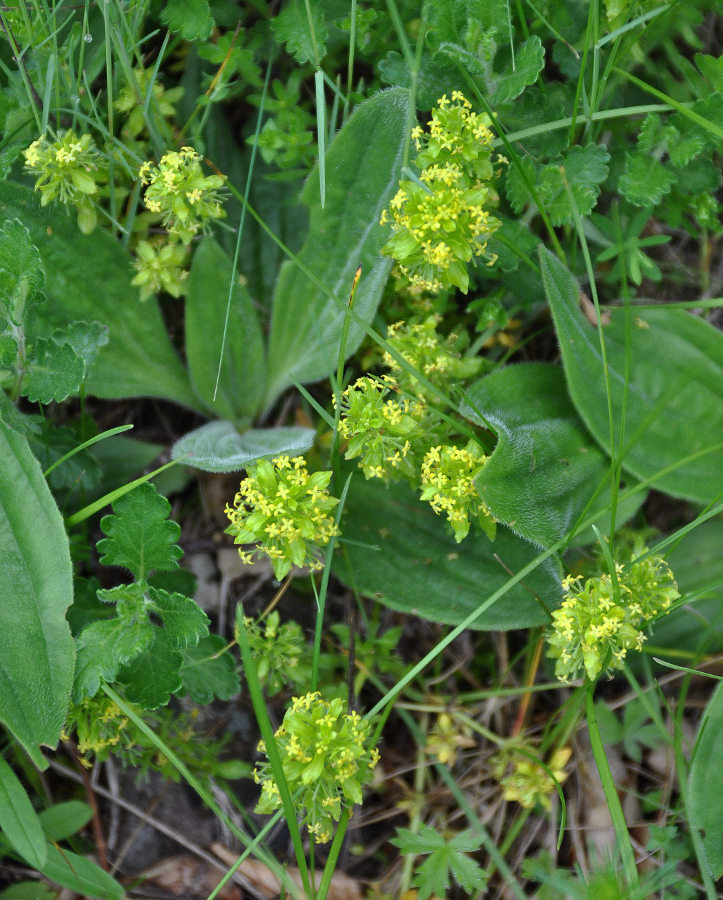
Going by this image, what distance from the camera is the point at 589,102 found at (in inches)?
86.7

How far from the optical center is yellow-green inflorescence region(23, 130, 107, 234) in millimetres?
2049

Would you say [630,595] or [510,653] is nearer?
[630,595]

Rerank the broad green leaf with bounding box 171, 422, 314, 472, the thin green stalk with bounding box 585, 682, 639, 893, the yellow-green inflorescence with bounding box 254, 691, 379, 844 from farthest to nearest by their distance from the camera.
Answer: the broad green leaf with bounding box 171, 422, 314, 472 → the thin green stalk with bounding box 585, 682, 639, 893 → the yellow-green inflorescence with bounding box 254, 691, 379, 844

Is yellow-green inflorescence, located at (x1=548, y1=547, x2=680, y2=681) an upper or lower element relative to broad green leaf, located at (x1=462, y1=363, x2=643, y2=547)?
lower

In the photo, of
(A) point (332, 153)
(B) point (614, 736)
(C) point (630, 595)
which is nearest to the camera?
(C) point (630, 595)

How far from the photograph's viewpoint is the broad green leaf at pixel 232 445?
80.4 inches

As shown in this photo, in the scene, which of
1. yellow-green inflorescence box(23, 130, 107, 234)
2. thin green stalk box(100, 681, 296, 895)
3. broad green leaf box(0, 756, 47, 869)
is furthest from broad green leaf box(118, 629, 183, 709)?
yellow-green inflorescence box(23, 130, 107, 234)

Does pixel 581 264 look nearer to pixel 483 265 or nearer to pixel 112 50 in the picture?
pixel 483 265

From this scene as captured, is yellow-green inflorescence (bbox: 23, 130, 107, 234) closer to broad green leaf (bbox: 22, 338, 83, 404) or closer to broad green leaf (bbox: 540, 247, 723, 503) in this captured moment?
broad green leaf (bbox: 22, 338, 83, 404)

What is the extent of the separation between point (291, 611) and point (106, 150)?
150cm

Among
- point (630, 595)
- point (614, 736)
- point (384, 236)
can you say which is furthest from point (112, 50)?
point (614, 736)

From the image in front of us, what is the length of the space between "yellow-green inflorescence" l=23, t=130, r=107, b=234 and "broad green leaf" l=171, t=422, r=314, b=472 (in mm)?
710

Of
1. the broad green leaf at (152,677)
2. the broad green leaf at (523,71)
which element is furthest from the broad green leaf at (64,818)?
the broad green leaf at (523,71)

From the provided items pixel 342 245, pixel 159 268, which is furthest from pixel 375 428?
pixel 159 268
